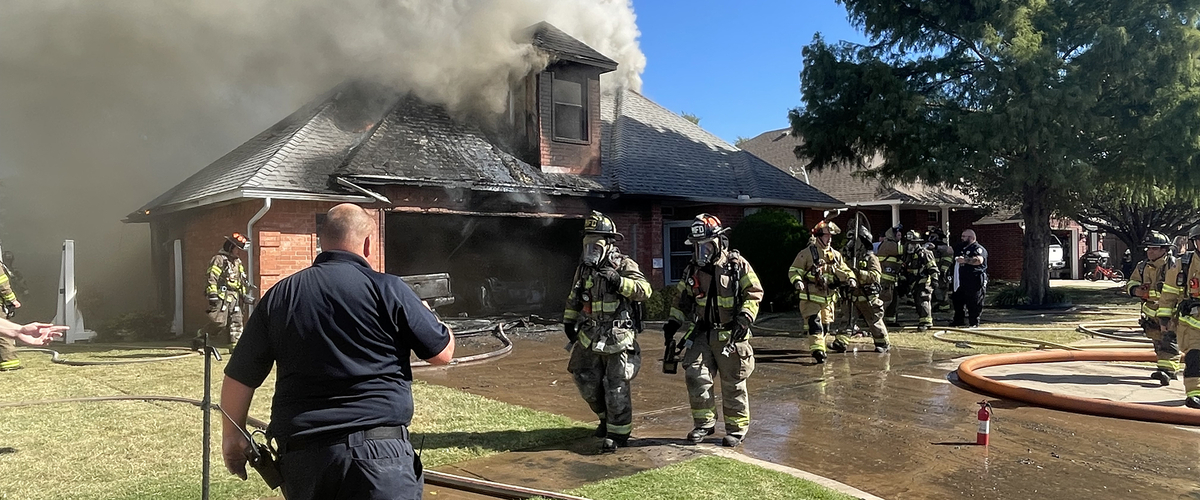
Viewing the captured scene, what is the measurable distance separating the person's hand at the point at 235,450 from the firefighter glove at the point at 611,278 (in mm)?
3102

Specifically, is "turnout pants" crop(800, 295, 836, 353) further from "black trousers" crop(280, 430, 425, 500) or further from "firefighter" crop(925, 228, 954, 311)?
"black trousers" crop(280, 430, 425, 500)

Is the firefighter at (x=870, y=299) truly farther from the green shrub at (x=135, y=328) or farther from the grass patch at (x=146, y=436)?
the green shrub at (x=135, y=328)

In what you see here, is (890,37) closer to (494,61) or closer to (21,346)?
(494,61)

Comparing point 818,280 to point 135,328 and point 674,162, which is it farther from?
point 135,328

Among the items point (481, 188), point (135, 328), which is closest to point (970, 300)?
point (481, 188)

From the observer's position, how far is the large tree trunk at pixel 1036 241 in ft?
55.0

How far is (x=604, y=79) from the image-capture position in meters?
19.7

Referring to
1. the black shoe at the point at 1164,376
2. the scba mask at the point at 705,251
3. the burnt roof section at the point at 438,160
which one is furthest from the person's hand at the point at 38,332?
the burnt roof section at the point at 438,160

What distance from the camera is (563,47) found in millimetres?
15367

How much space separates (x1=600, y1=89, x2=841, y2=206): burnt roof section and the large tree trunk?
160 inches

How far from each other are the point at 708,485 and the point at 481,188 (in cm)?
937

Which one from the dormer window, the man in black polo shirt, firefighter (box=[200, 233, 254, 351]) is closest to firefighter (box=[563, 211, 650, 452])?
the man in black polo shirt

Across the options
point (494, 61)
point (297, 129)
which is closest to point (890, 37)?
point (494, 61)

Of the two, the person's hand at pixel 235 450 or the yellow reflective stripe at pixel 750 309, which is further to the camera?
the yellow reflective stripe at pixel 750 309
